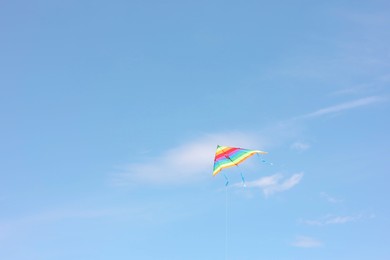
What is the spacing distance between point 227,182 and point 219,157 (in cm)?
685

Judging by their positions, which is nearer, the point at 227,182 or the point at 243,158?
the point at 227,182

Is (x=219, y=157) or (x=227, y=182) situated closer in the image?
(x=227, y=182)

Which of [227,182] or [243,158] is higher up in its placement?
[243,158]

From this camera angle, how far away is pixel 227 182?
41.5m

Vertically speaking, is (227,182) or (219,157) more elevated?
(219,157)

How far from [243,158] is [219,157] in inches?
94.2

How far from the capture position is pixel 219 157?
48156 millimetres

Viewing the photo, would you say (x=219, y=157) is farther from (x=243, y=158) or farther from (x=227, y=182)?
(x=227, y=182)

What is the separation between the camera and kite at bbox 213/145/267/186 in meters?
47.0

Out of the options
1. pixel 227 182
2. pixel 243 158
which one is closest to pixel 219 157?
pixel 243 158

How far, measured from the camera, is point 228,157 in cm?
4778

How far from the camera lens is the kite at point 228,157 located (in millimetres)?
47000

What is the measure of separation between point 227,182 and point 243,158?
6.21 m
